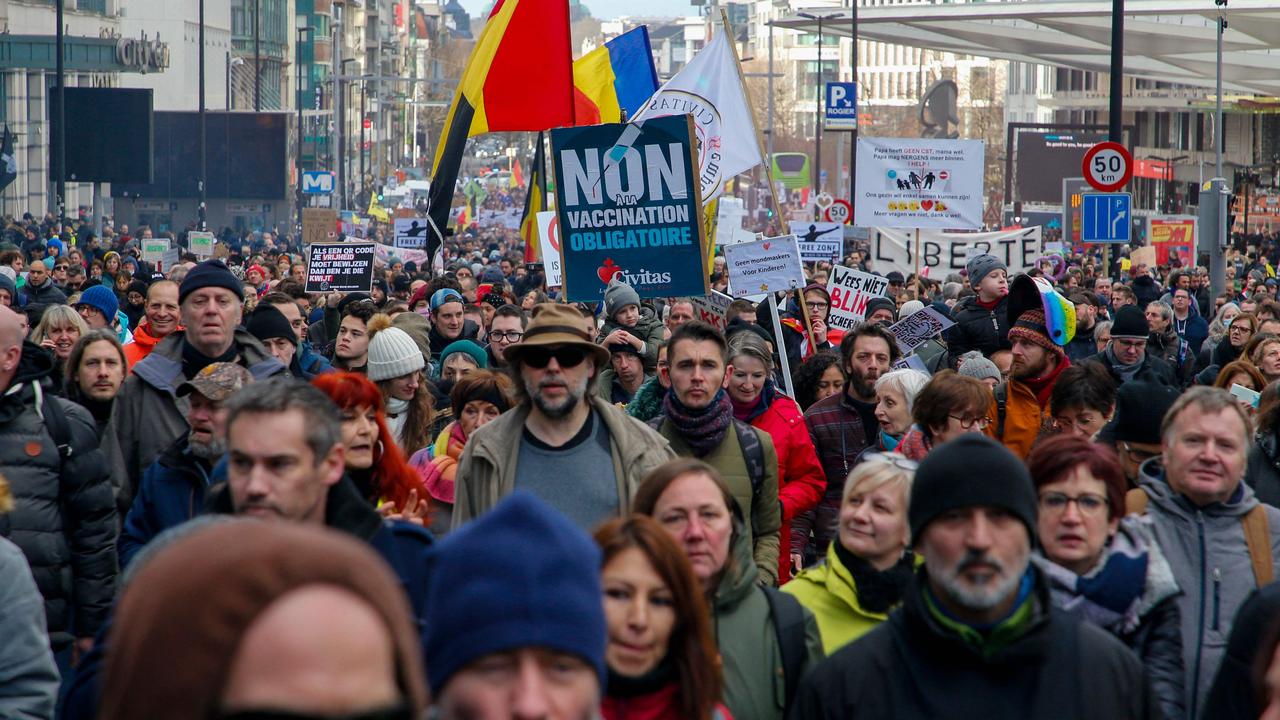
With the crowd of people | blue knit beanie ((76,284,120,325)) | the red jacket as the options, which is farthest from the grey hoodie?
blue knit beanie ((76,284,120,325))

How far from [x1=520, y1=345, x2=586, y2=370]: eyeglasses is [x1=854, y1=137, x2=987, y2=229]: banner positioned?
17882mm

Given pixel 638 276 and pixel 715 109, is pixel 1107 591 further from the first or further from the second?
pixel 715 109

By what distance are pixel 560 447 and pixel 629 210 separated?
4642 millimetres

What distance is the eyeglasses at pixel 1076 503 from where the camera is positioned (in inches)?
171

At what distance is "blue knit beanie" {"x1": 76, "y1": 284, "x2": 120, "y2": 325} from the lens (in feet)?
38.6

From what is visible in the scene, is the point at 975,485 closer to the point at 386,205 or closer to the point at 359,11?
the point at 386,205

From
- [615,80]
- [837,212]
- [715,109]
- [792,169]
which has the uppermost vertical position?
[792,169]

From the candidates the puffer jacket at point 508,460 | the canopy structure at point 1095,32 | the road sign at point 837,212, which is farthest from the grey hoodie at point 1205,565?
the canopy structure at point 1095,32

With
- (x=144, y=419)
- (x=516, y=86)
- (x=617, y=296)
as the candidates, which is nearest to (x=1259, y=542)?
(x=144, y=419)

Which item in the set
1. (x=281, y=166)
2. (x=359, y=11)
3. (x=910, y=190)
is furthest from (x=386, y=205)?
(x=910, y=190)

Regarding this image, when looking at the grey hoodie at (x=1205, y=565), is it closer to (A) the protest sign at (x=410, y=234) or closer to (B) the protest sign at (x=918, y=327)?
(B) the protest sign at (x=918, y=327)

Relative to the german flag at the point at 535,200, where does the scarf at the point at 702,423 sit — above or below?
below

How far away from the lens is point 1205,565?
4.57 metres

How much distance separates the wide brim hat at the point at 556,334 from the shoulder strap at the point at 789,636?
160 centimetres
